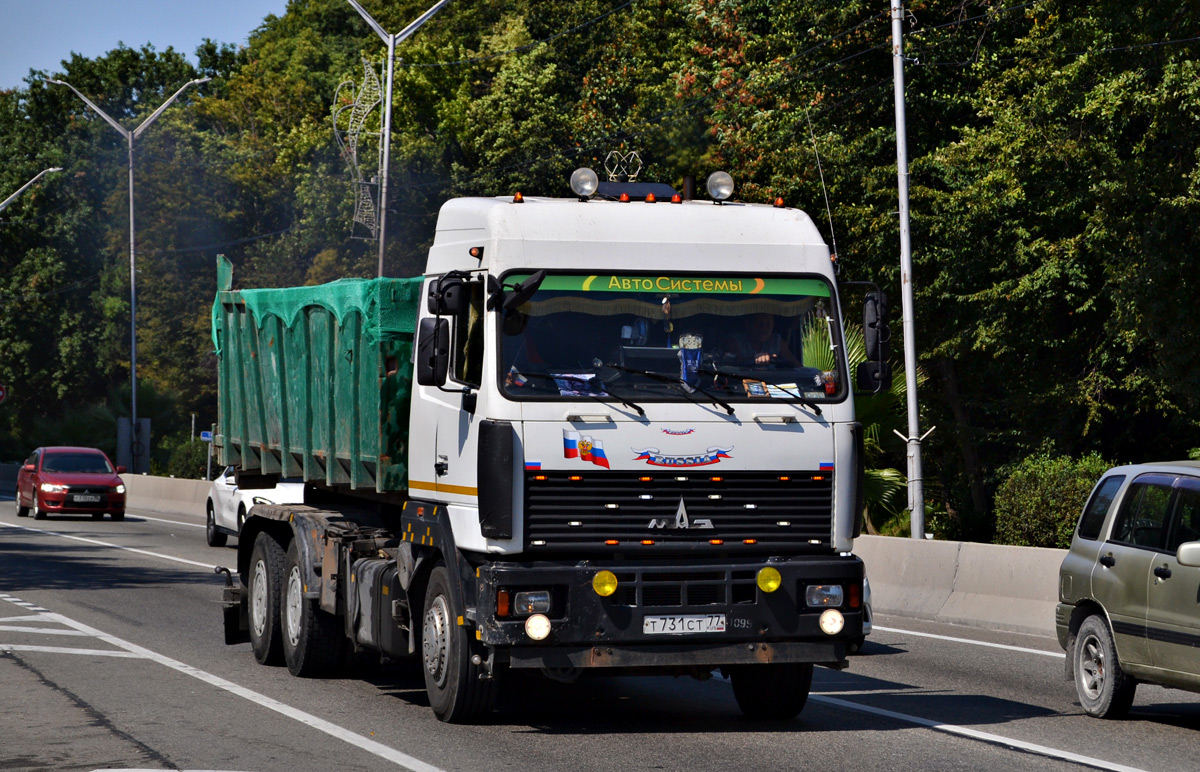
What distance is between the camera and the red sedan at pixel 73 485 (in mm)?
36656

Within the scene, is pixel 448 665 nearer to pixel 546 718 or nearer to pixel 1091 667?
pixel 546 718

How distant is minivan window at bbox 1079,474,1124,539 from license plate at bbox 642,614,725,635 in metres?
3.20

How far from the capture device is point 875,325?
9852 mm

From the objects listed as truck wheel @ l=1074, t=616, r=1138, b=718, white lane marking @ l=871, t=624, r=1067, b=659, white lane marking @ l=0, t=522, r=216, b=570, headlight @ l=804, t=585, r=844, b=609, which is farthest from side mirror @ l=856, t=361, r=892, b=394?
white lane marking @ l=0, t=522, r=216, b=570

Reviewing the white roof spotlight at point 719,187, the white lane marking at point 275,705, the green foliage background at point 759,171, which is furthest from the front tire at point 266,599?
the green foliage background at point 759,171

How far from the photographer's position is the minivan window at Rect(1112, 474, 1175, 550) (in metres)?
Answer: 10.4

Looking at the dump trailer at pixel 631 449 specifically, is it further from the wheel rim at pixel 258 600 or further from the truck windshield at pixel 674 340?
the wheel rim at pixel 258 600

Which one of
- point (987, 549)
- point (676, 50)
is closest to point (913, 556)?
point (987, 549)

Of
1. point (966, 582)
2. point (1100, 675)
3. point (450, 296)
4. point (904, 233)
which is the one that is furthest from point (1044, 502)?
point (450, 296)

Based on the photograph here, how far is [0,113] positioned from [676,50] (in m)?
45.5

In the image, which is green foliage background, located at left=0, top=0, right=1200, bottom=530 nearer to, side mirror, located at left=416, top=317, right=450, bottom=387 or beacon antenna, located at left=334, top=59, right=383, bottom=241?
beacon antenna, located at left=334, top=59, right=383, bottom=241

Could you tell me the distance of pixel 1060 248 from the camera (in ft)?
93.8

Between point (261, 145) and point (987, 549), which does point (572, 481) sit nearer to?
point (987, 549)

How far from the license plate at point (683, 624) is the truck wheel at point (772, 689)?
1.00 meters
